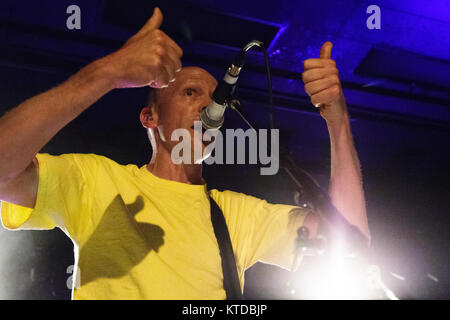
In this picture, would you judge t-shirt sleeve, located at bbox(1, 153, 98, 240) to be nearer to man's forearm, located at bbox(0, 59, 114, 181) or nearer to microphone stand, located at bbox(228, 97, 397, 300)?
man's forearm, located at bbox(0, 59, 114, 181)

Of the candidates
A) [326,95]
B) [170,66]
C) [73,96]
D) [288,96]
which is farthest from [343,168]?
[288,96]

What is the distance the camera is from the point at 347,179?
177 centimetres

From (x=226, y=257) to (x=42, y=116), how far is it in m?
0.91

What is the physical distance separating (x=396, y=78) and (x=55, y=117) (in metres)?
3.27

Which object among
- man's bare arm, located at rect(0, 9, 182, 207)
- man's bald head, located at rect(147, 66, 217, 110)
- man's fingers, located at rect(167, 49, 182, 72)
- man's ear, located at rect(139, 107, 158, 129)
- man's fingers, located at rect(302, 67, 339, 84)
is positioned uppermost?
man's bald head, located at rect(147, 66, 217, 110)

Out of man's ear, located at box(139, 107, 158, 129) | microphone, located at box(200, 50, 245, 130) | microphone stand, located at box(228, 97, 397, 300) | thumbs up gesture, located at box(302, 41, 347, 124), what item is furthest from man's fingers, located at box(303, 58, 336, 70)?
man's ear, located at box(139, 107, 158, 129)

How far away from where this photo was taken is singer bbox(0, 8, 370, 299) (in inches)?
50.6

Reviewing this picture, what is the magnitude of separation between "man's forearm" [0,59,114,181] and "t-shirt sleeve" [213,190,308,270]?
37.8 inches

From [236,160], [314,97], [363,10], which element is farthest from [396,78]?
[314,97]

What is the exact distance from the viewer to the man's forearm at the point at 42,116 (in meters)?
1.22

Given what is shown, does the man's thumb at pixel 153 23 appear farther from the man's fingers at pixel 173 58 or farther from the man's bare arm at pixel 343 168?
the man's bare arm at pixel 343 168

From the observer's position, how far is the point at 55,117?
1.25 m

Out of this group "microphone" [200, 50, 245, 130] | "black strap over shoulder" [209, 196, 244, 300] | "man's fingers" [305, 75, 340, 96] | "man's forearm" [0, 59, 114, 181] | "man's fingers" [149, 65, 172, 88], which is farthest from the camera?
"black strap over shoulder" [209, 196, 244, 300]

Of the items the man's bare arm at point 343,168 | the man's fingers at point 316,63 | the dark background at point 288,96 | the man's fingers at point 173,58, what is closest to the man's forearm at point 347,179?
the man's bare arm at point 343,168
